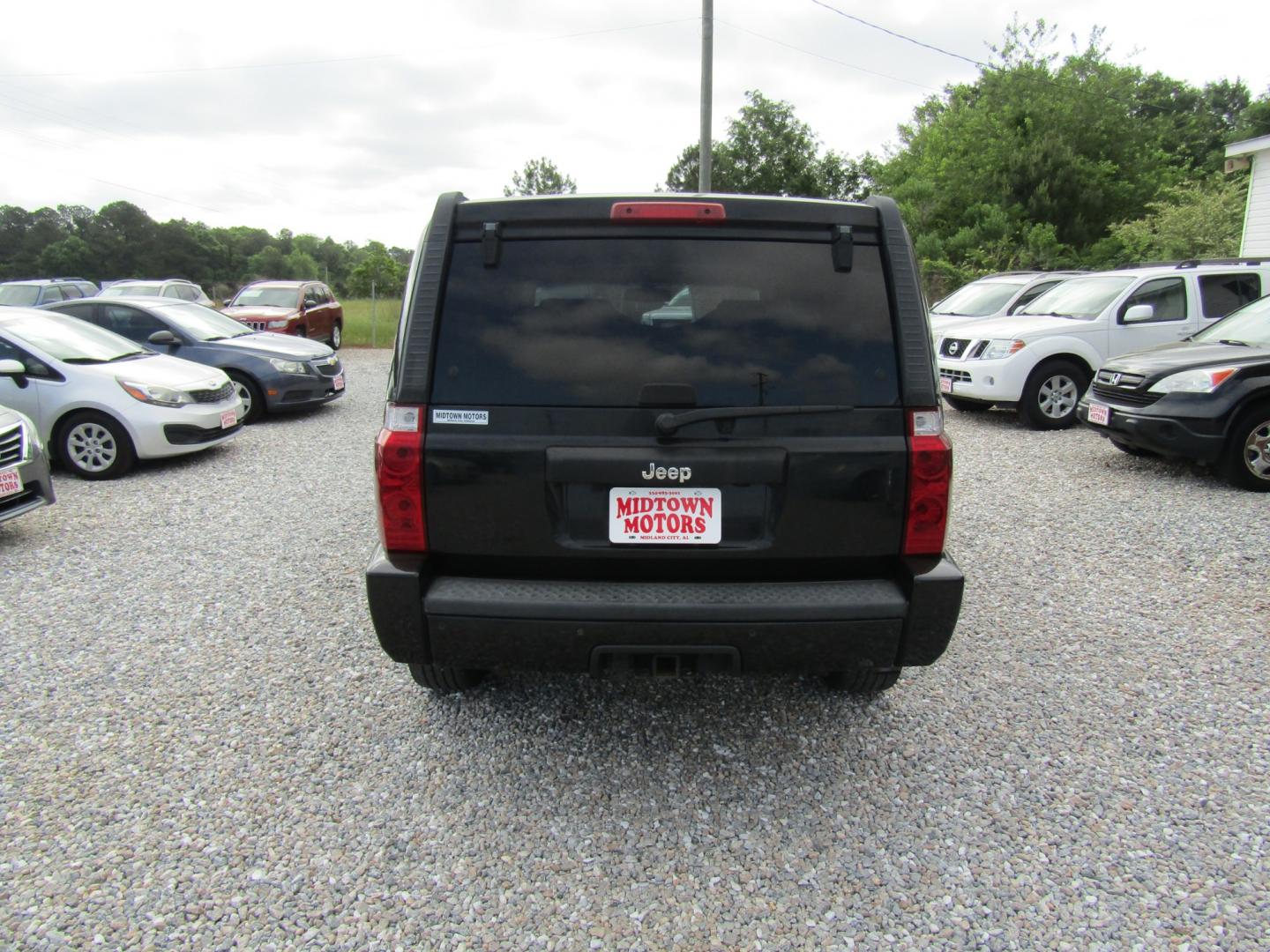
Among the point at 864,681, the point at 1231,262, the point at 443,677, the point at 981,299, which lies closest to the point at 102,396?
the point at 443,677

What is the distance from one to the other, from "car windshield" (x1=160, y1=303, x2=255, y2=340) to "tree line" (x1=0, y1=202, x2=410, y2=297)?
24010mm

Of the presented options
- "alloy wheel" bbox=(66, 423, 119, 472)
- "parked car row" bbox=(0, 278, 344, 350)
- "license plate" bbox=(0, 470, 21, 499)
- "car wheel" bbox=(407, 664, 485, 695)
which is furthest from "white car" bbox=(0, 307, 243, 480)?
"parked car row" bbox=(0, 278, 344, 350)

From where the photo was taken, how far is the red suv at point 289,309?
16188mm

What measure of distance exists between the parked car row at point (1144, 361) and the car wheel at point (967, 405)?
3cm

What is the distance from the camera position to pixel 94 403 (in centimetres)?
750

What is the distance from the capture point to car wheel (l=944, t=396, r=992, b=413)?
36.2 feet

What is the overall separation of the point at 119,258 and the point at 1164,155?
55296 millimetres

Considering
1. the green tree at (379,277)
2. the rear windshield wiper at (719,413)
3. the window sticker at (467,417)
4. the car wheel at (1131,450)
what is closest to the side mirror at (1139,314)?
the car wheel at (1131,450)

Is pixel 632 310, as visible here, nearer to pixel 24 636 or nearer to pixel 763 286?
pixel 763 286

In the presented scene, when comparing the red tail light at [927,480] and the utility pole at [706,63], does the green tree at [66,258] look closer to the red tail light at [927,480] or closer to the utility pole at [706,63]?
the utility pole at [706,63]

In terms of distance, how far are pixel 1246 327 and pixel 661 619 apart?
7789 mm

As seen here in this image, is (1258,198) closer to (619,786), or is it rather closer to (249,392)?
(249,392)

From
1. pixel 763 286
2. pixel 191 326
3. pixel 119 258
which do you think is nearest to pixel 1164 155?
pixel 191 326

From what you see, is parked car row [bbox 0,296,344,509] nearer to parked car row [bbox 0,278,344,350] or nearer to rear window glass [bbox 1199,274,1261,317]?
parked car row [bbox 0,278,344,350]
